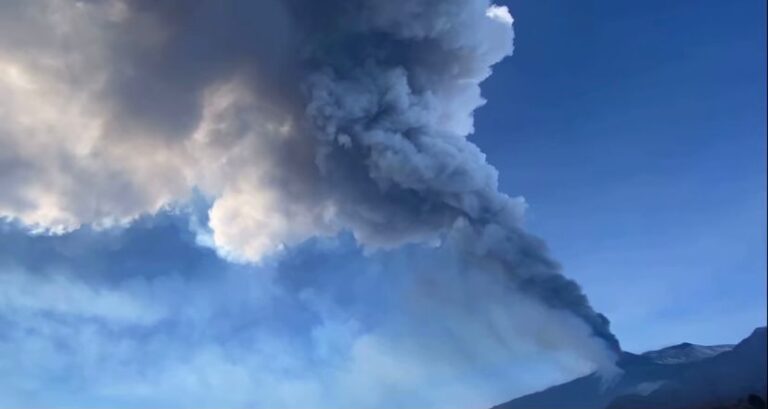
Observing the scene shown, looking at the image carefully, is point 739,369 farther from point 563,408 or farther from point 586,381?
point 563,408

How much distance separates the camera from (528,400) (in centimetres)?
15075

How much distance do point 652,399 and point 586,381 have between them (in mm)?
11755

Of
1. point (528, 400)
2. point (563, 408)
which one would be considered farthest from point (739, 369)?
point (528, 400)

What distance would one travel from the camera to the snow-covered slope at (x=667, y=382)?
264ft

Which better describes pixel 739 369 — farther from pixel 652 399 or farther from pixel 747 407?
pixel 747 407

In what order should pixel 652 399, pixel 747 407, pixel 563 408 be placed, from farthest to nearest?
pixel 563 408, pixel 652 399, pixel 747 407

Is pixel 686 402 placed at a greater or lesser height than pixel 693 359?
lesser

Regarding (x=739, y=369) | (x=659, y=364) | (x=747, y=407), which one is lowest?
(x=747, y=407)

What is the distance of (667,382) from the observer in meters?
114

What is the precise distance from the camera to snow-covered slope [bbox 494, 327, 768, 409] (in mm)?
80562

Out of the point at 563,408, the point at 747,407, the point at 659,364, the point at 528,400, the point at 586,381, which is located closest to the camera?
the point at 747,407

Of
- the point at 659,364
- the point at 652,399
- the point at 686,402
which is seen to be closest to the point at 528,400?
the point at 659,364

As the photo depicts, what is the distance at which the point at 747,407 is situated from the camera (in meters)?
37.6

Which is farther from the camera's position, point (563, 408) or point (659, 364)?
point (563, 408)
